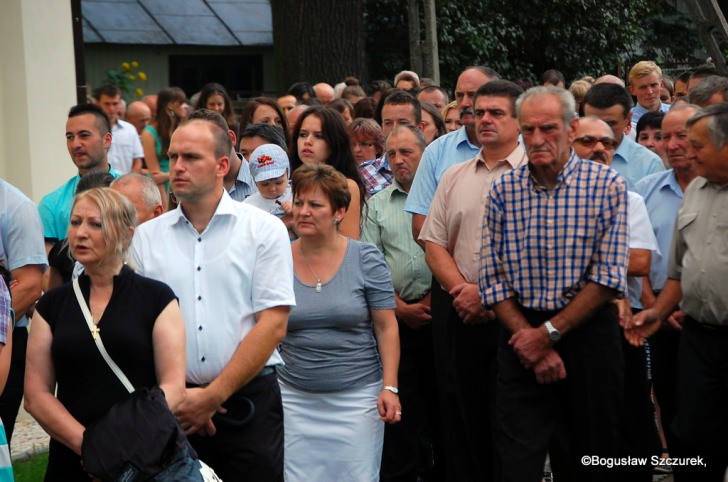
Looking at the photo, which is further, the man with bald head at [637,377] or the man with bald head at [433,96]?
the man with bald head at [433,96]

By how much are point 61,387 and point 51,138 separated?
16.8 feet

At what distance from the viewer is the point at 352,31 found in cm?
1892

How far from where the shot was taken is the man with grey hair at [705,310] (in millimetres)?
6301

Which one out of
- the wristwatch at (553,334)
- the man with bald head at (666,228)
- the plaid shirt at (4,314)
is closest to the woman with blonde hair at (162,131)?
the man with bald head at (666,228)

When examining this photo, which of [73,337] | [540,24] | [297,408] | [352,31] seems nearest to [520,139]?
[297,408]

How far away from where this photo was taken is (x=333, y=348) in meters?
6.56

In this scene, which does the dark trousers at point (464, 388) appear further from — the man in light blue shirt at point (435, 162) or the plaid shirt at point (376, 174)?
the plaid shirt at point (376, 174)

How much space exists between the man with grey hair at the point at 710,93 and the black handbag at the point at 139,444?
5.54m

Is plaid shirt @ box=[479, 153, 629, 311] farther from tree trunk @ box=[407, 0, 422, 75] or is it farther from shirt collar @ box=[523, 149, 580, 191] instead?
tree trunk @ box=[407, 0, 422, 75]

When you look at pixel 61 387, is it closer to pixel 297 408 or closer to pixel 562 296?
pixel 297 408

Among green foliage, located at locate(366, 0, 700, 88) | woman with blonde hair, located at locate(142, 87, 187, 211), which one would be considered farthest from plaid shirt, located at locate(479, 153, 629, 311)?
green foliage, located at locate(366, 0, 700, 88)

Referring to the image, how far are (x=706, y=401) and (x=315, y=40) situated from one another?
13.2 meters

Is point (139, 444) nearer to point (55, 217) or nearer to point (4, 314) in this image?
point (4, 314)

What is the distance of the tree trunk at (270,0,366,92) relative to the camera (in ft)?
60.8
